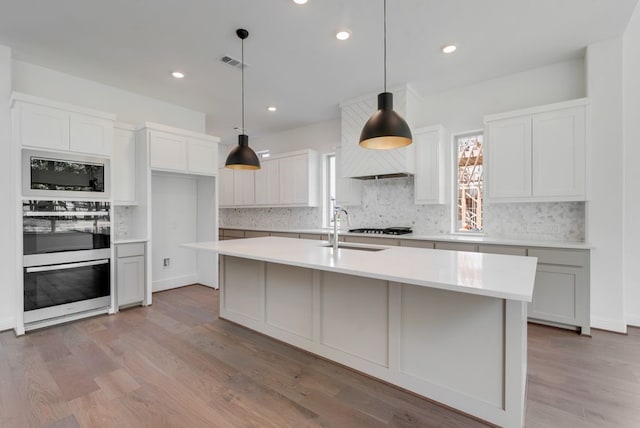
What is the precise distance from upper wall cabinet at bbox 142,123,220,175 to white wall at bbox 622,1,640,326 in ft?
17.4

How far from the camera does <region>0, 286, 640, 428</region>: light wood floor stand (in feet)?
5.99

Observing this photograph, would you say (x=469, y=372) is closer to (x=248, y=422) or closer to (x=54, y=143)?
(x=248, y=422)

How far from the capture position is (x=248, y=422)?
1.80 meters

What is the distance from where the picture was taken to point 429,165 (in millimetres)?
4203

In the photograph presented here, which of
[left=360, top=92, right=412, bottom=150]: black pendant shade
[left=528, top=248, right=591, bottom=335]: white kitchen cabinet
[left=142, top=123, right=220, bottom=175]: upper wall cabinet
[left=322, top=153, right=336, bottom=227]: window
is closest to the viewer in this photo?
[left=360, top=92, right=412, bottom=150]: black pendant shade

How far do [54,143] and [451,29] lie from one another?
431 centimetres

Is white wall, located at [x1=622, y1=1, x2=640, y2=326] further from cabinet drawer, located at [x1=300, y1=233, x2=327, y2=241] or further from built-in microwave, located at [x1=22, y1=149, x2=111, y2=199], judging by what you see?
built-in microwave, located at [x1=22, y1=149, x2=111, y2=199]

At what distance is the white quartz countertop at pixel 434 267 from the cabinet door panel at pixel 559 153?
173 centimetres

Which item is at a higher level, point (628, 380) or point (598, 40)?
point (598, 40)

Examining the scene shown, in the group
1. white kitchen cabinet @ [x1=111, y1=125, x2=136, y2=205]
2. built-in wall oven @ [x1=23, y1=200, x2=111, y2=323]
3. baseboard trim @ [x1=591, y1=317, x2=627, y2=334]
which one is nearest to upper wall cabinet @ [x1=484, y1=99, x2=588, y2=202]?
baseboard trim @ [x1=591, y1=317, x2=627, y2=334]

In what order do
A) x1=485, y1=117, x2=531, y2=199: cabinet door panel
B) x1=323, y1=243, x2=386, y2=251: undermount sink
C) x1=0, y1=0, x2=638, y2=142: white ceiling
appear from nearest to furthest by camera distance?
1. x1=0, y1=0, x2=638, y2=142: white ceiling
2. x1=323, y1=243, x2=386, y2=251: undermount sink
3. x1=485, y1=117, x2=531, y2=199: cabinet door panel

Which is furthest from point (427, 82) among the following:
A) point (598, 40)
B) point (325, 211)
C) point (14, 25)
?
point (14, 25)

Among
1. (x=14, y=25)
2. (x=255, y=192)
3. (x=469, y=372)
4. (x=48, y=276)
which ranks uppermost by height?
(x=14, y=25)

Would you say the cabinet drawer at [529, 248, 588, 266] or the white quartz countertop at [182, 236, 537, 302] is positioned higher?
the white quartz countertop at [182, 236, 537, 302]
